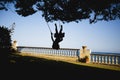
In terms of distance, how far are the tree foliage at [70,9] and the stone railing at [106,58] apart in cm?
393

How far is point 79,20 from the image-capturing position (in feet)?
48.4

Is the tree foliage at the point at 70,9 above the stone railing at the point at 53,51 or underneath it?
above

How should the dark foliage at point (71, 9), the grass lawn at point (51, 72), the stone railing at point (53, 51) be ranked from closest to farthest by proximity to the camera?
the grass lawn at point (51, 72) → the dark foliage at point (71, 9) → the stone railing at point (53, 51)

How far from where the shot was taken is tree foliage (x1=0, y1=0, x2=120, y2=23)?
1268cm

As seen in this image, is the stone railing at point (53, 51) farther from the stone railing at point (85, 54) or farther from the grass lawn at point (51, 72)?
the grass lawn at point (51, 72)

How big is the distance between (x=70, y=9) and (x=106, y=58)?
6.71m

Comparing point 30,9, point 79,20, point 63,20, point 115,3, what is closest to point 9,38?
point 30,9

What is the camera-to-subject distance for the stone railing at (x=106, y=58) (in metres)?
15.3

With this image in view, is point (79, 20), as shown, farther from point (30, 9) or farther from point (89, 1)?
point (30, 9)

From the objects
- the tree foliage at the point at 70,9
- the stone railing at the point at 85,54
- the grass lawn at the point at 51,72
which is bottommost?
the grass lawn at the point at 51,72

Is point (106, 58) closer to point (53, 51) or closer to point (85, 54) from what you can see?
point (85, 54)

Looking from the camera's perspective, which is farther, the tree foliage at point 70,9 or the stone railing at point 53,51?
the stone railing at point 53,51

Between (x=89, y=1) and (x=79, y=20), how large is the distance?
9.87 ft

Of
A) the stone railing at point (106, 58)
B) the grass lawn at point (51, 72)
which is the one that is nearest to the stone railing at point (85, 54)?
the stone railing at point (106, 58)
